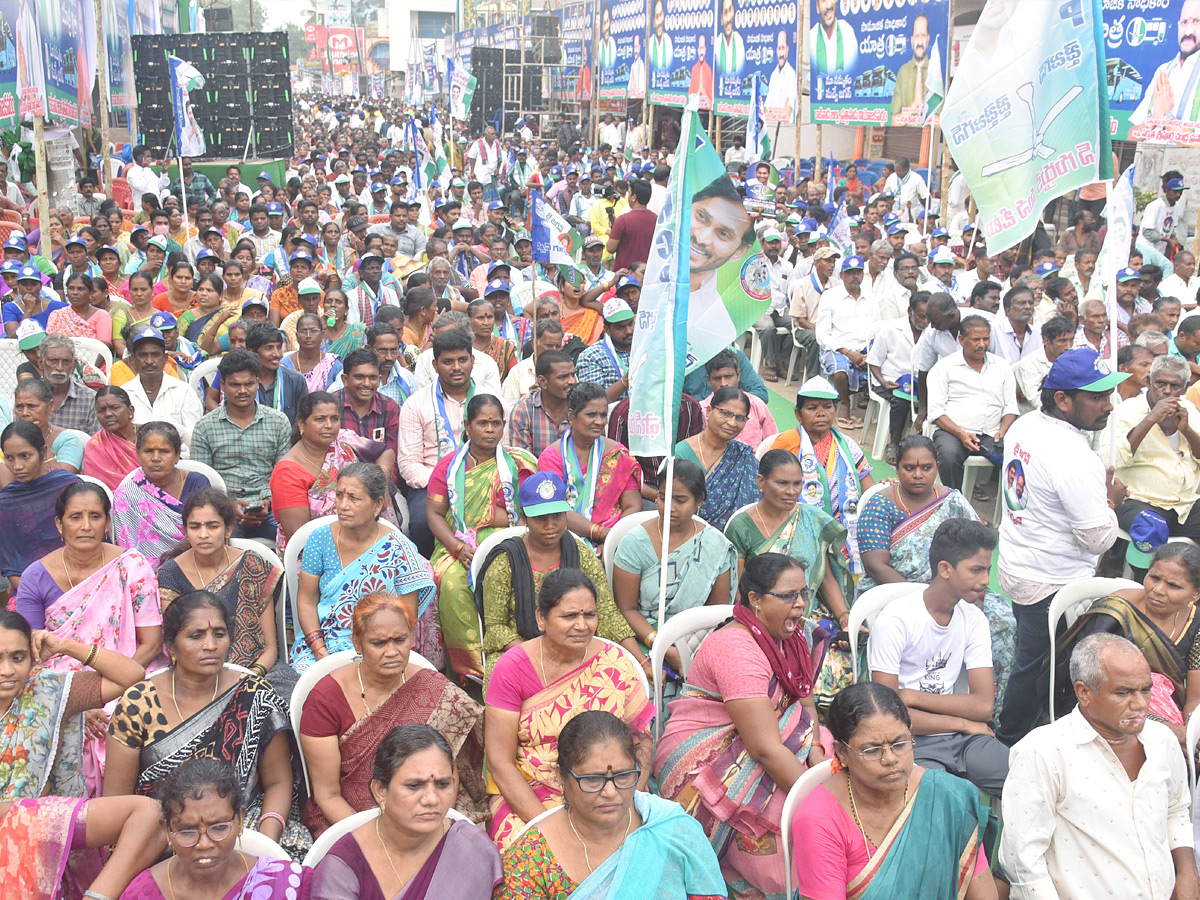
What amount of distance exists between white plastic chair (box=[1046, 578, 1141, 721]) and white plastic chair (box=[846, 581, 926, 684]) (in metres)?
0.51

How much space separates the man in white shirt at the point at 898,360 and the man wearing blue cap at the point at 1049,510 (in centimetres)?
354

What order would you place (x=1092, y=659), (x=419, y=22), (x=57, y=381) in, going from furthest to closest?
(x=419, y=22) → (x=57, y=381) → (x=1092, y=659)

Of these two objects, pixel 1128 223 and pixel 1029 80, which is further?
pixel 1128 223

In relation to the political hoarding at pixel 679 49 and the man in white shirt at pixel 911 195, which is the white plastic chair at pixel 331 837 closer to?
the man in white shirt at pixel 911 195

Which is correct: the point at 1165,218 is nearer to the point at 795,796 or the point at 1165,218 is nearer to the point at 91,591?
the point at 795,796

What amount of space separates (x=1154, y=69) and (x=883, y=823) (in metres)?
11.0

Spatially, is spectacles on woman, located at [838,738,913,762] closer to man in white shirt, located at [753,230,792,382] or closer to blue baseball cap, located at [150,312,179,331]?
blue baseball cap, located at [150,312,179,331]

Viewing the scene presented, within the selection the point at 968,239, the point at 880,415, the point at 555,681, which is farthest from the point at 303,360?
the point at 968,239

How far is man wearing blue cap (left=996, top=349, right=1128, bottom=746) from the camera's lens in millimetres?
4152

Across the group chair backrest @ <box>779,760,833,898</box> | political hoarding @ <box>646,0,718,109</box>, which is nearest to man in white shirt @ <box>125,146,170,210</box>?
political hoarding @ <box>646,0,718,109</box>

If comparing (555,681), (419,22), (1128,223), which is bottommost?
(555,681)

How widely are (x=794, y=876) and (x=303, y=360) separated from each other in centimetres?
470

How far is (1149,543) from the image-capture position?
17.3 feet

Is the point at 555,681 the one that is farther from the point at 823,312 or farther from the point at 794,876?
the point at 823,312
